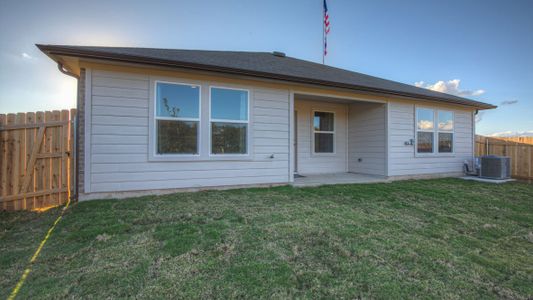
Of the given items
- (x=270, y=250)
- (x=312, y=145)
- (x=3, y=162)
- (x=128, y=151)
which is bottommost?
(x=270, y=250)

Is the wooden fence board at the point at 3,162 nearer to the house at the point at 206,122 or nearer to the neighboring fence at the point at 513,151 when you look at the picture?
the house at the point at 206,122

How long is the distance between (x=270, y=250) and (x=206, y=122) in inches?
133

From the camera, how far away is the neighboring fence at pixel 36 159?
3.84 m

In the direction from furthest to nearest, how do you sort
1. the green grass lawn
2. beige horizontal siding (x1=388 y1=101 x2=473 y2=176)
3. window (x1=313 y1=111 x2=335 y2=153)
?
window (x1=313 y1=111 x2=335 y2=153)
beige horizontal siding (x1=388 y1=101 x2=473 y2=176)
the green grass lawn

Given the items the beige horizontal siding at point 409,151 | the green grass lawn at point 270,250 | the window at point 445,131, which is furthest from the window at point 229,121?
the window at point 445,131

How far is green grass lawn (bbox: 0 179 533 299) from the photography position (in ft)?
5.59

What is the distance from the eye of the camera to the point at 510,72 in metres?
10.2

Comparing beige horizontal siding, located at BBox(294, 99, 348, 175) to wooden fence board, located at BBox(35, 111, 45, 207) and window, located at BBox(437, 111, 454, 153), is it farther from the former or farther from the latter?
wooden fence board, located at BBox(35, 111, 45, 207)

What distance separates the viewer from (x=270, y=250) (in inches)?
90.4

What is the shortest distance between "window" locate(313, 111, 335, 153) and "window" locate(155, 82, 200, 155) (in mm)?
4386

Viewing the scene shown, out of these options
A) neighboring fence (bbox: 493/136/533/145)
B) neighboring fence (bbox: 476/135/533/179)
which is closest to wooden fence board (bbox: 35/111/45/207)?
neighboring fence (bbox: 476/135/533/179)

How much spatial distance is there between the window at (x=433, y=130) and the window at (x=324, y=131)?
2706 millimetres

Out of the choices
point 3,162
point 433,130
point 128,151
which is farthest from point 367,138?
point 3,162

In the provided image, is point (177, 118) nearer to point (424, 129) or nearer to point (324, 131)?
point (324, 131)
